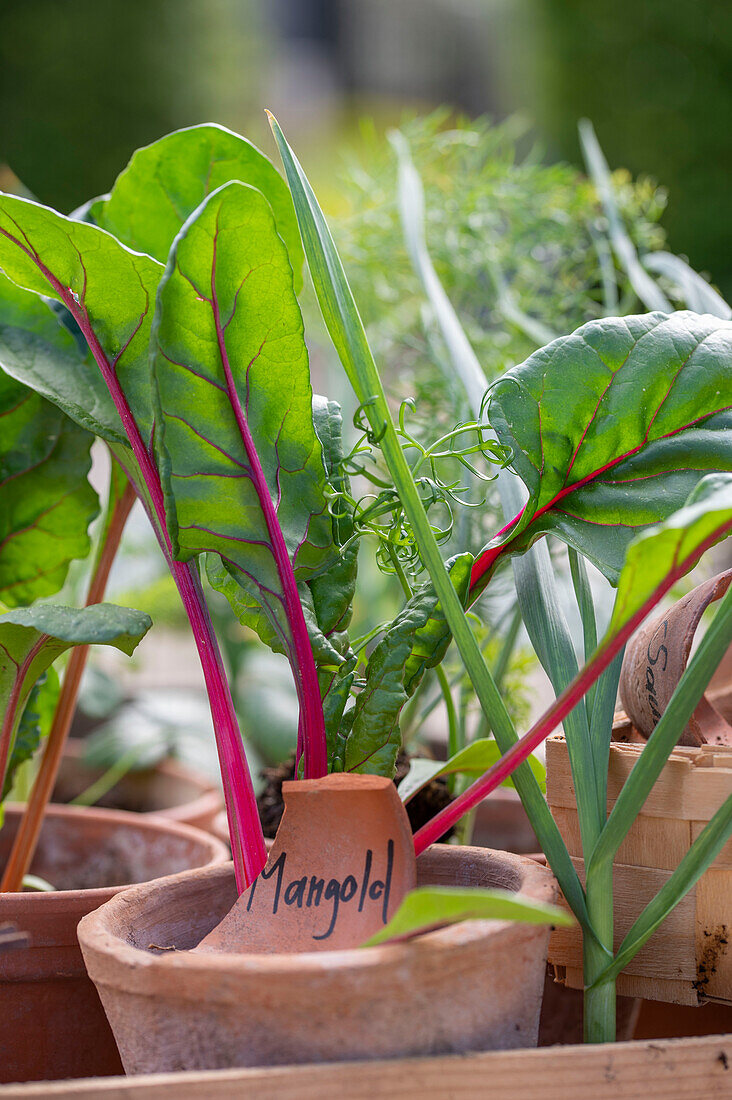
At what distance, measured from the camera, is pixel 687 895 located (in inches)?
10.4

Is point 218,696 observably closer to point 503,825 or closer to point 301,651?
point 301,651

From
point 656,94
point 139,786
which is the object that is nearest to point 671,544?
point 139,786

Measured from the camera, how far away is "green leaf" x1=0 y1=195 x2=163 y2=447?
251mm

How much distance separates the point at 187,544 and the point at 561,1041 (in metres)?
0.28

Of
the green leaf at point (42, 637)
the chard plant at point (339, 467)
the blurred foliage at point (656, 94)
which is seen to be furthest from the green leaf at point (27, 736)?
the blurred foliage at point (656, 94)

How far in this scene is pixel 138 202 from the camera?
0.35 m

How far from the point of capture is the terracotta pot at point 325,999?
20 centimetres

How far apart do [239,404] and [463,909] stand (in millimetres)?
148

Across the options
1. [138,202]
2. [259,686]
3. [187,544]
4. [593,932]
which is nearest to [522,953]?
[593,932]

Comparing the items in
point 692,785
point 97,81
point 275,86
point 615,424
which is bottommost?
point 692,785

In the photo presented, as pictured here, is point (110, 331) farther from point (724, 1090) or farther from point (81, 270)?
point (724, 1090)

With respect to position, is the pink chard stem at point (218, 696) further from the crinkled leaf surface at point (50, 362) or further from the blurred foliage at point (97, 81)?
the blurred foliage at point (97, 81)

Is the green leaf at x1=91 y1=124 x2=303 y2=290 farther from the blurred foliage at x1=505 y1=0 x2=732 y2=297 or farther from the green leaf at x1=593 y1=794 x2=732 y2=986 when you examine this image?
the blurred foliage at x1=505 y1=0 x2=732 y2=297

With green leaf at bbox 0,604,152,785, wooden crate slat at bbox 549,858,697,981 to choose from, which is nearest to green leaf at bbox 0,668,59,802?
green leaf at bbox 0,604,152,785
